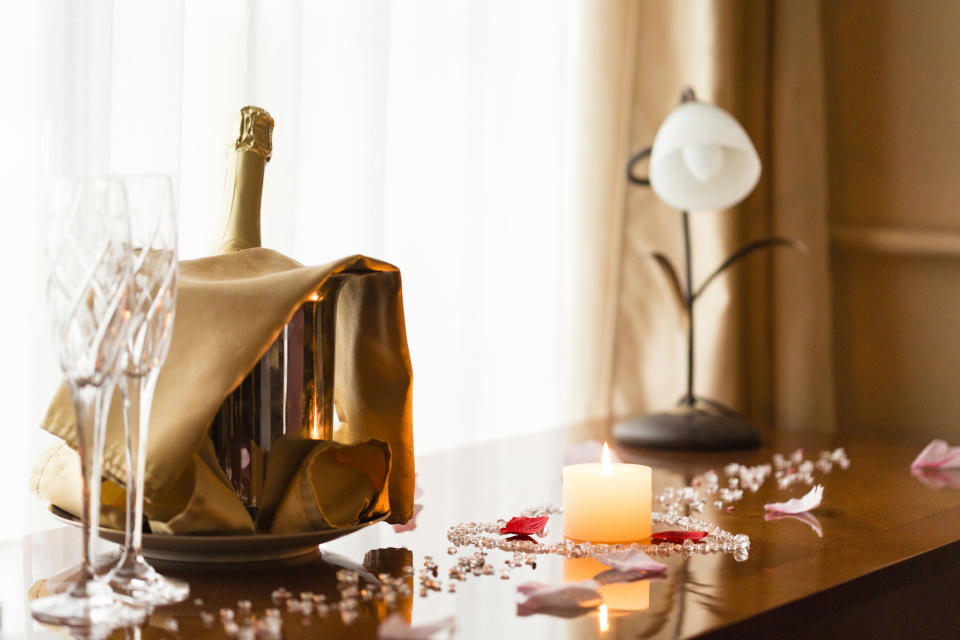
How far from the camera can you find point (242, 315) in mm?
730

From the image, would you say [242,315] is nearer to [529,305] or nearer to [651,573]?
[651,573]

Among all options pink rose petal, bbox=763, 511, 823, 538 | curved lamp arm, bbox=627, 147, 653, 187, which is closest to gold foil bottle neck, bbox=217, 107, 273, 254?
pink rose petal, bbox=763, 511, 823, 538

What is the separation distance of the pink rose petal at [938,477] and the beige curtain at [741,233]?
2.24 ft

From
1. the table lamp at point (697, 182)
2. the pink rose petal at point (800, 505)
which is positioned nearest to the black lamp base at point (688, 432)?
the table lamp at point (697, 182)

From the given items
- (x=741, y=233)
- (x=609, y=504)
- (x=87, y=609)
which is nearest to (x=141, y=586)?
(x=87, y=609)

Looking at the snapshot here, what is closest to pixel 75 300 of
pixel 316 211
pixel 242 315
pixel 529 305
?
pixel 242 315

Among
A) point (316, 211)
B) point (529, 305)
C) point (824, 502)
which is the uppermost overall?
point (316, 211)

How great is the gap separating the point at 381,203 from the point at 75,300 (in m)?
0.95

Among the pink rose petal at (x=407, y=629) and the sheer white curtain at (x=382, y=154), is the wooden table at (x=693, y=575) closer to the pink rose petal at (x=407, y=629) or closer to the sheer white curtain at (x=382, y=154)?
the pink rose petal at (x=407, y=629)

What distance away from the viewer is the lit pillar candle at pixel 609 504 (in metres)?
0.85

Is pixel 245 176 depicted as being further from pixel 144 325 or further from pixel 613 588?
pixel 613 588

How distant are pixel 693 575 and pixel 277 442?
0.31 metres

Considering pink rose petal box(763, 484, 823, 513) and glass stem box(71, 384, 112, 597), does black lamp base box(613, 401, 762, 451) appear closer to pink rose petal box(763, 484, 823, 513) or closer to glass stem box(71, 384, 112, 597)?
pink rose petal box(763, 484, 823, 513)

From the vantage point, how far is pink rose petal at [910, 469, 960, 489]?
1.22 meters
